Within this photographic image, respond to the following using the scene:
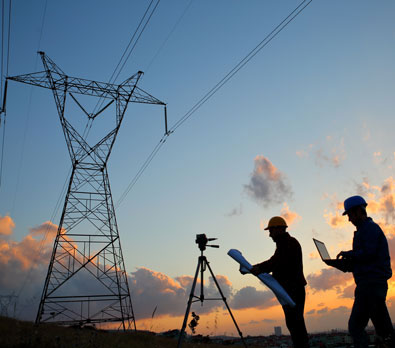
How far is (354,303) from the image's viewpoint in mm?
4895

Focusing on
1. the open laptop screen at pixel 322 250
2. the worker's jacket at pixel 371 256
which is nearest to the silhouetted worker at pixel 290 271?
the open laptop screen at pixel 322 250

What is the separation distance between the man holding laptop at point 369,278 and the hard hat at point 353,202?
0.76 feet

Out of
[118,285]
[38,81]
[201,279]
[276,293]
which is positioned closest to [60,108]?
[38,81]

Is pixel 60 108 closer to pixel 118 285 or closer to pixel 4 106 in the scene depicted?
pixel 4 106

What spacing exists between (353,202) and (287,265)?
1.56 m


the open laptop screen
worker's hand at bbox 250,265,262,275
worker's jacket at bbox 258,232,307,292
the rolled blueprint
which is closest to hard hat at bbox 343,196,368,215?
the open laptop screen

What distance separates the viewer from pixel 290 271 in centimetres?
601

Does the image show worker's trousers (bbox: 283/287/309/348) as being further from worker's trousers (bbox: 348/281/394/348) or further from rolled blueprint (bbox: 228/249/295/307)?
worker's trousers (bbox: 348/281/394/348)

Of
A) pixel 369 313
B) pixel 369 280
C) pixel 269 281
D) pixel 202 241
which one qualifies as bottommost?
pixel 369 313

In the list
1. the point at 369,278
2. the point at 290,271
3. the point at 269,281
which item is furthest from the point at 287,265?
the point at 369,278

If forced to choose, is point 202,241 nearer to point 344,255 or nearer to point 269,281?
point 269,281

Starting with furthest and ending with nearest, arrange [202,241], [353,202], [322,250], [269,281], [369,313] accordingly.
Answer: [202,241], [269,281], [322,250], [353,202], [369,313]

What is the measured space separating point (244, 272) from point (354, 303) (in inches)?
74.3

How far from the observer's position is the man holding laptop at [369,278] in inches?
183
